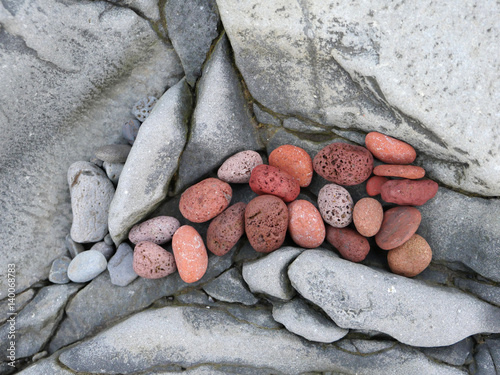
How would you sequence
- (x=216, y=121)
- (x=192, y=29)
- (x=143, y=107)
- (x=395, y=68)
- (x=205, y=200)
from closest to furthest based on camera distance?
(x=395, y=68) < (x=205, y=200) < (x=216, y=121) < (x=192, y=29) < (x=143, y=107)

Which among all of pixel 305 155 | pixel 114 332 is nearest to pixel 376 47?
pixel 305 155

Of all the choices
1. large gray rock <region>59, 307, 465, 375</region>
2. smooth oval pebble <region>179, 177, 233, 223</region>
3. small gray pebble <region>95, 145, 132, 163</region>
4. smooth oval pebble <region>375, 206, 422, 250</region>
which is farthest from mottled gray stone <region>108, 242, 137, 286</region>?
smooth oval pebble <region>375, 206, 422, 250</region>

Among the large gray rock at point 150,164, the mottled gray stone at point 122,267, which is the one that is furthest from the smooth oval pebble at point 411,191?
the mottled gray stone at point 122,267

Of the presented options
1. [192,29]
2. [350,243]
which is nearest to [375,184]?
[350,243]

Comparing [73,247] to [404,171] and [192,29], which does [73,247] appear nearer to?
[192,29]

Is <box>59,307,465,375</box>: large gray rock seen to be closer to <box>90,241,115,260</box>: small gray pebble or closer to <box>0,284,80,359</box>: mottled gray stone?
<box>0,284,80,359</box>: mottled gray stone

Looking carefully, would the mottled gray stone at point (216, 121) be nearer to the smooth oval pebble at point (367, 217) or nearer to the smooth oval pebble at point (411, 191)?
the smooth oval pebble at point (367, 217)

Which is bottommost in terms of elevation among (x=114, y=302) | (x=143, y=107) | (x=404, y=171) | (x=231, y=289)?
(x=231, y=289)
